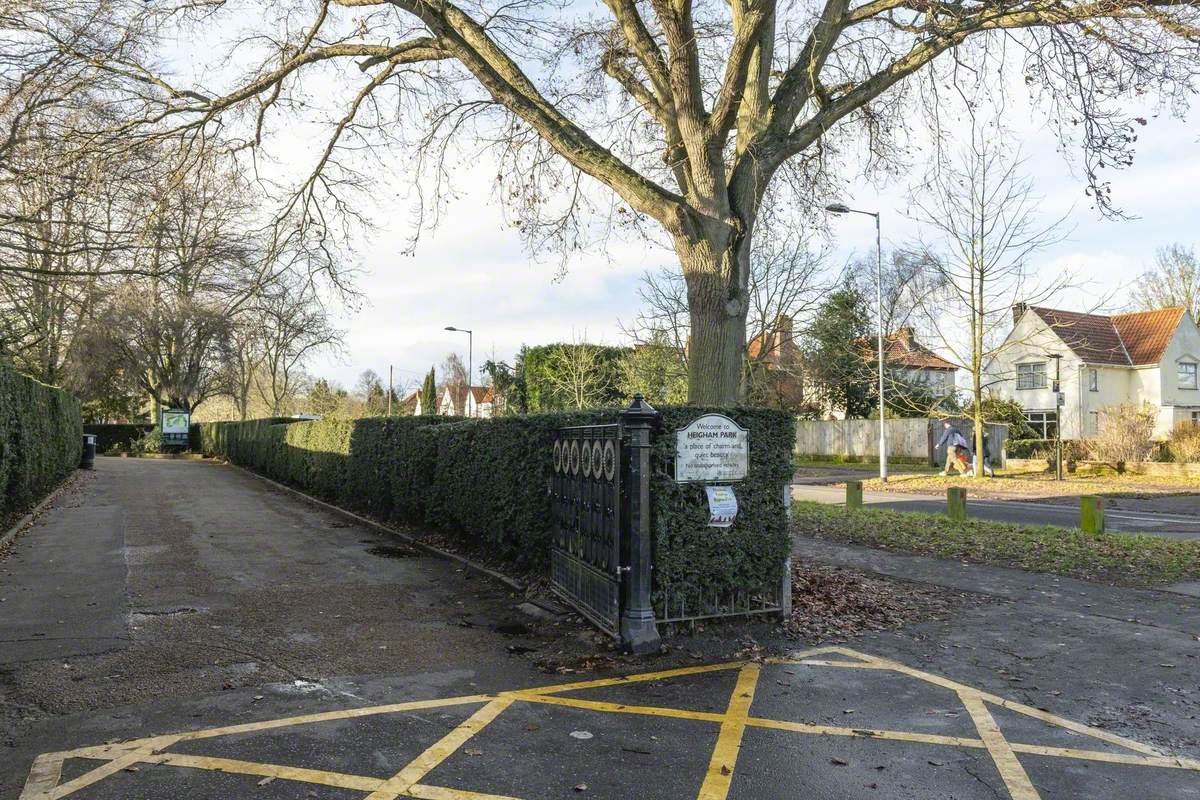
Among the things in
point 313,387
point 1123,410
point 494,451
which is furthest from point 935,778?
point 313,387

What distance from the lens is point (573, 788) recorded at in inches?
153

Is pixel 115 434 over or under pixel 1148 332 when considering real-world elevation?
under

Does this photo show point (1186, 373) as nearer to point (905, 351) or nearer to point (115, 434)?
point (905, 351)

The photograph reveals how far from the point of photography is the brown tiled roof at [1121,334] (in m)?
38.3

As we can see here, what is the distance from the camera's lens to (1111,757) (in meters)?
4.29

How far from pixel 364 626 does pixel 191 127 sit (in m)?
7.27

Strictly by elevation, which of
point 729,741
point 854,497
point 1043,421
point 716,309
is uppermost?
point 716,309

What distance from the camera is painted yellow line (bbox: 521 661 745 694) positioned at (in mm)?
5363

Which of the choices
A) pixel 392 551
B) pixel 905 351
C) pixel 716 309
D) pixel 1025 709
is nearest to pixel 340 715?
pixel 1025 709

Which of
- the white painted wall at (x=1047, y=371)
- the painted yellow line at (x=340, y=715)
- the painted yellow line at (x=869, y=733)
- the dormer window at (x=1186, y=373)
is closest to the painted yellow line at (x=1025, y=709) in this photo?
Answer: the painted yellow line at (x=869, y=733)

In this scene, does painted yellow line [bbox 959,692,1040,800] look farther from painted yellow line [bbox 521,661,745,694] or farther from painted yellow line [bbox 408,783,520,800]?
painted yellow line [bbox 408,783,520,800]

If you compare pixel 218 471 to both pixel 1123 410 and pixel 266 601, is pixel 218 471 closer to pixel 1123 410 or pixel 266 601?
pixel 266 601

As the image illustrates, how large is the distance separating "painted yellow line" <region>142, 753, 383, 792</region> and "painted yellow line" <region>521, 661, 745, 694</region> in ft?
5.06

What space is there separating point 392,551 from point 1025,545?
875 cm
